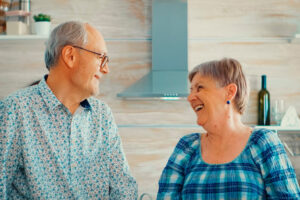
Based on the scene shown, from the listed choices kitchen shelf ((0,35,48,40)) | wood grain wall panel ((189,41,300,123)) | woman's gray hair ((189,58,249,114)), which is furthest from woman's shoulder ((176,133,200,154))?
kitchen shelf ((0,35,48,40))

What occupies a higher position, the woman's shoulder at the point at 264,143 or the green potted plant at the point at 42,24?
the green potted plant at the point at 42,24

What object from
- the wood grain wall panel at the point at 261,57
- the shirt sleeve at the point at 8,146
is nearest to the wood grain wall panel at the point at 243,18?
the wood grain wall panel at the point at 261,57

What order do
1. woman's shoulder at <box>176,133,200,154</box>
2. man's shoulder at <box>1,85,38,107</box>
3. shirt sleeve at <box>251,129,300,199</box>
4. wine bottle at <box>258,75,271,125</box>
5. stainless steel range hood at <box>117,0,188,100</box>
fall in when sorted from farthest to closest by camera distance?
wine bottle at <box>258,75,271,125</box>
stainless steel range hood at <box>117,0,188,100</box>
woman's shoulder at <box>176,133,200,154</box>
man's shoulder at <box>1,85,38,107</box>
shirt sleeve at <box>251,129,300,199</box>

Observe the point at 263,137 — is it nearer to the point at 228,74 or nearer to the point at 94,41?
the point at 228,74

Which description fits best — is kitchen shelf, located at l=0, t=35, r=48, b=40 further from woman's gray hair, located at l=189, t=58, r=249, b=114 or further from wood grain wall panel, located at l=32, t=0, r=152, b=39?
woman's gray hair, located at l=189, t=58, r=249, b=114

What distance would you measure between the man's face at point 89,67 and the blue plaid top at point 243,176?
1.51 ft

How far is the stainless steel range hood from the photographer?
2.87 metres

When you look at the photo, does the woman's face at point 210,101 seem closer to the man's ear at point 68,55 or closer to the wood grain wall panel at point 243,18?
the man's ear at point 68,55

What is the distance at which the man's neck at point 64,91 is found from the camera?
164 centimetres

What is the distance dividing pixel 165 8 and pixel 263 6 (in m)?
0.79

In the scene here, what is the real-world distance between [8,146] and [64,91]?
0.32 meters

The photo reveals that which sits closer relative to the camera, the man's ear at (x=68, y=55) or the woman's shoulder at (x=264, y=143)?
the woman's shoulder at (x=264, y=143)

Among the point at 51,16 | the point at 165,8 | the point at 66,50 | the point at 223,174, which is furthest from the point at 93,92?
the point at 51,16

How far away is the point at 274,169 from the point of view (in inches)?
55.9
